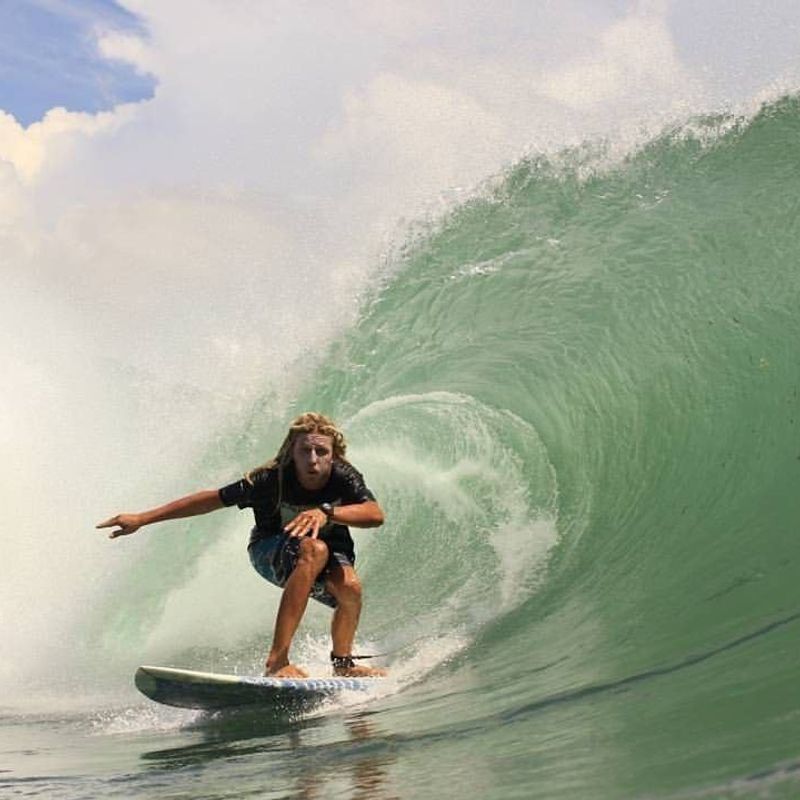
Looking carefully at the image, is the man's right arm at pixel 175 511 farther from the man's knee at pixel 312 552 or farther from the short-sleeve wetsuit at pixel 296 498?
the man's knee at pixel 312 552

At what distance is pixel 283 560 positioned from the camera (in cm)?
662

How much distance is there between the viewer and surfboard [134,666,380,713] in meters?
5.97

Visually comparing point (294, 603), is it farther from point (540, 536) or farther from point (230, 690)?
point (540, 536)

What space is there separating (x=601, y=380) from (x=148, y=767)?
6327 mm

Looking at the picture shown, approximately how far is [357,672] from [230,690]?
0.74 meters

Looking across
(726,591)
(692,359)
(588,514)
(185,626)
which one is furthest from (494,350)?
(726,591)

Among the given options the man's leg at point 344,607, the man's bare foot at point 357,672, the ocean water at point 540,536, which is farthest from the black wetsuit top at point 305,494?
the ocean water at point 540,536

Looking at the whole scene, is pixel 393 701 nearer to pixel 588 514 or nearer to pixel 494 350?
pixel 588 514

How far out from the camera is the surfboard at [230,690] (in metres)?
5.97

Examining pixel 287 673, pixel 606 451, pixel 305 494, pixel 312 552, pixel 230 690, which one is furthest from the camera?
pixel 606 451

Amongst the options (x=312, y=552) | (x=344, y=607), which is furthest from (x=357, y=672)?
(x=312, y=552)

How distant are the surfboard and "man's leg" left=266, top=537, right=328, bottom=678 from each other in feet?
0.66

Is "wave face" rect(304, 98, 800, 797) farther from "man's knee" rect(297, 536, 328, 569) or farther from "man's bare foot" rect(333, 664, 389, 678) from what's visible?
"man's knee" rect(297, 536, 328, 569)

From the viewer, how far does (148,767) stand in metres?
5.10
